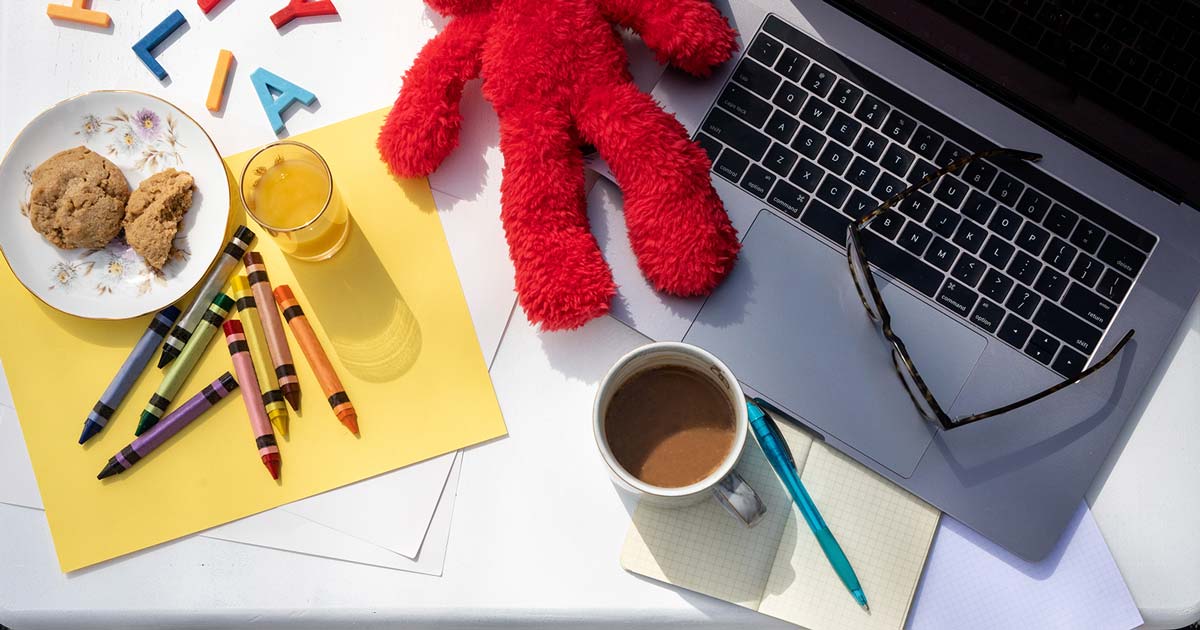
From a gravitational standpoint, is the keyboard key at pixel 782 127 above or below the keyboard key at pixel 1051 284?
above

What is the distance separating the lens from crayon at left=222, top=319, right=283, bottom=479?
26.2 inches

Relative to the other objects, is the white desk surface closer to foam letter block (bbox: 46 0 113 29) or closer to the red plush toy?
the red plush toy

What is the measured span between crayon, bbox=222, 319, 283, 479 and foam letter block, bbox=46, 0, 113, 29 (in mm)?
308

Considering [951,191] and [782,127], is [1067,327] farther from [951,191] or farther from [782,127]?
[782,127]

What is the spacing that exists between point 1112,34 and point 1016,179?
0.12 metres

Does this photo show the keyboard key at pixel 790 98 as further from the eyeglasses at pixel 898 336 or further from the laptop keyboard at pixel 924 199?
the eyeglasses at pixel 898 336

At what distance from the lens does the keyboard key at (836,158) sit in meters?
0.67

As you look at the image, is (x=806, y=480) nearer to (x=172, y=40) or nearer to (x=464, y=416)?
(x=464, y=416)

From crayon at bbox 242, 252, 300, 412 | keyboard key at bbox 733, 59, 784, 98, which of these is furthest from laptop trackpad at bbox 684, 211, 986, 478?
crayon at bbox 242, 252, 300, 412

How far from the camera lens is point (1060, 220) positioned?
2.18ft

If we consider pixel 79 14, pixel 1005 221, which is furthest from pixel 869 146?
pixel 79 14

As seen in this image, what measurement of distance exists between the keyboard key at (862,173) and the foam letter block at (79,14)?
0.67 meters

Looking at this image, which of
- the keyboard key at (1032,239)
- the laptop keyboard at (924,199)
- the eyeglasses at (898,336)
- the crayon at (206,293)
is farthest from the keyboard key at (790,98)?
the crayon at (206,293)

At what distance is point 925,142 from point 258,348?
59 centimetres
